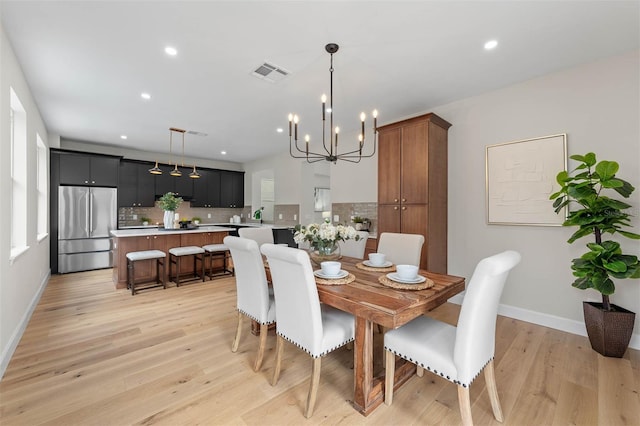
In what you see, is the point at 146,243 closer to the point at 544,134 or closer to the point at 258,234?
the point at 258,234

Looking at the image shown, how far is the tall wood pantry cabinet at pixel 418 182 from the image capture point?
3375mm

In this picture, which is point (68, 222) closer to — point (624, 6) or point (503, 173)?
point (503, 173)

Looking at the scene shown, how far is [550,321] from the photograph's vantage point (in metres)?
2.94

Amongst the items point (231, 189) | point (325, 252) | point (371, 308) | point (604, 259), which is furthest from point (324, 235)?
point (231, 189)

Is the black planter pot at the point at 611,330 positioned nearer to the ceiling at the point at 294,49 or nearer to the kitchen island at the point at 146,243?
the ceiling at the point at 294,49

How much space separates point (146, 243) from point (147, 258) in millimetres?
463

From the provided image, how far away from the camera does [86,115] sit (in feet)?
13.8

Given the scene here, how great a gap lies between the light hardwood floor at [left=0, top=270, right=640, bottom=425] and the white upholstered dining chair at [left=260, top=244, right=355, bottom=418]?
0.27 m

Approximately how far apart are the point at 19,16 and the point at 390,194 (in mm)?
3855

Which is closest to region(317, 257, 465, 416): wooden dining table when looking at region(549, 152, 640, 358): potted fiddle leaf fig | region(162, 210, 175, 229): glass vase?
region(549, 152, 640, 358): potted fiddle leaf fig

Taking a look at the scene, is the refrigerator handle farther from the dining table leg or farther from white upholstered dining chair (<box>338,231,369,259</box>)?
the dining table leg

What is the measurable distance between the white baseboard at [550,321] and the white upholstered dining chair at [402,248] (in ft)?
4.98

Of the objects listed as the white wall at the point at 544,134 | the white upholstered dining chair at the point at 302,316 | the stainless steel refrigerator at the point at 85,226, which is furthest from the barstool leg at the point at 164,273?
the white wall at the point at 544,134

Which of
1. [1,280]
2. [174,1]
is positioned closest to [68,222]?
[1,280]
